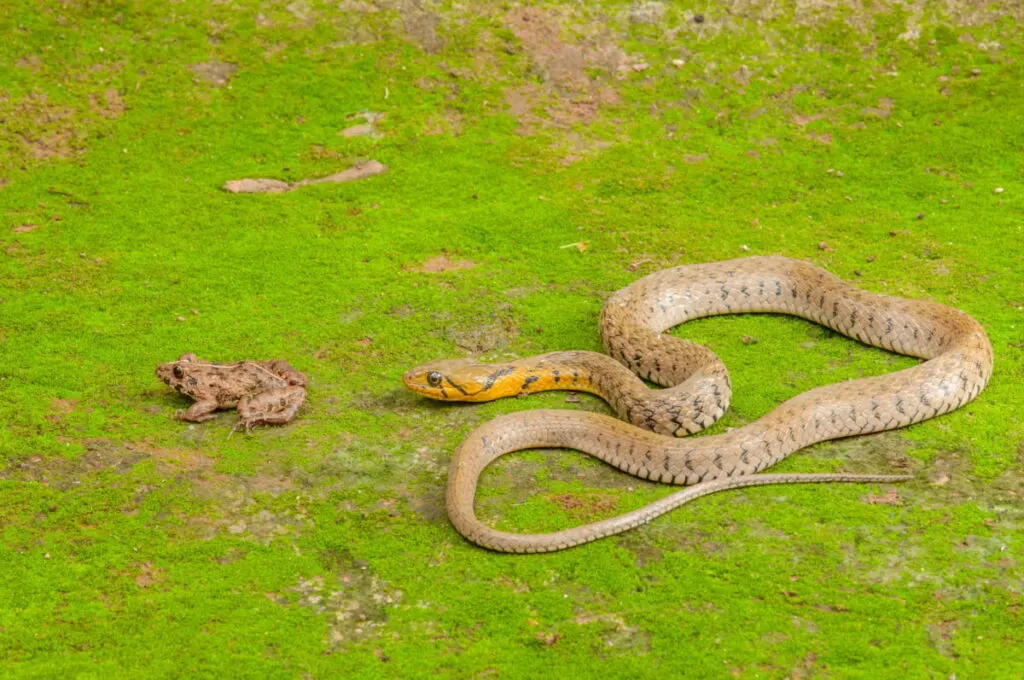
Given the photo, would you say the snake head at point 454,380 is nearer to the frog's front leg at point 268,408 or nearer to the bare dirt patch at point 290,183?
the frog's front leg at point 268,408

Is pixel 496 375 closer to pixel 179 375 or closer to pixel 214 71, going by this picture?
pixel 179 375

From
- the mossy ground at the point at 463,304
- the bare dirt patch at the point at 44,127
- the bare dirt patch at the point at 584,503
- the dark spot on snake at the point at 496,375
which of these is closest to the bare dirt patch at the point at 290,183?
the mossy ground at the point at 463,304

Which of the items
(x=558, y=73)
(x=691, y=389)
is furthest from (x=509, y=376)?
(x=558, y=73)

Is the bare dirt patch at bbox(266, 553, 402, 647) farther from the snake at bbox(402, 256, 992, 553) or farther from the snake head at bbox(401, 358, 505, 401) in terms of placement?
the snake head at bbox(401, 358, 505, 401)

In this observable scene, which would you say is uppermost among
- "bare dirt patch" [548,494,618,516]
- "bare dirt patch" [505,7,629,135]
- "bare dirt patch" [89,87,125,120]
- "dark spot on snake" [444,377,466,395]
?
"bare dirt patch" [505,7,629,135]

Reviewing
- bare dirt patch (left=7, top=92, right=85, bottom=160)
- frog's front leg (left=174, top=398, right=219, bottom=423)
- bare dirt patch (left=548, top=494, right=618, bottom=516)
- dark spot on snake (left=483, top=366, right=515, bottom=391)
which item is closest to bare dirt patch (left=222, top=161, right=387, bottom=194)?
bare dirt patch (left=7, top=92, right=85, bottom=160)

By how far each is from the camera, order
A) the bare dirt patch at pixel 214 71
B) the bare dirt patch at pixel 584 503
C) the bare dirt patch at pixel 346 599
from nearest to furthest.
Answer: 1. the bare dirt patch at pixel 346 599
2. the bare dirt patch at pixel 584 503
3. the bare dirt patch at pixel 214 71
